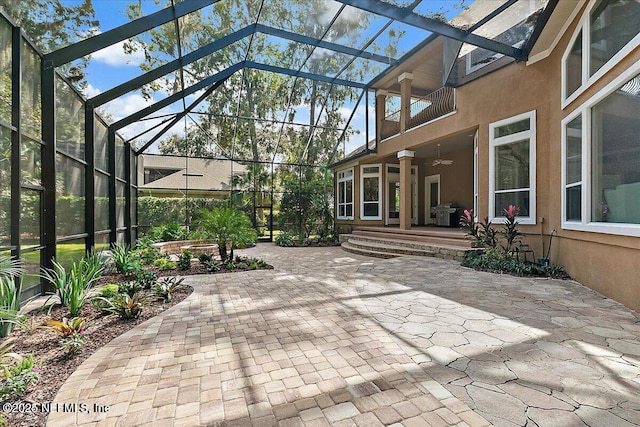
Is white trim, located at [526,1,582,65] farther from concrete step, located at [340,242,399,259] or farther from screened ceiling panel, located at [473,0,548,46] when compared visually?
concrete step, located at [340,242,399,259]

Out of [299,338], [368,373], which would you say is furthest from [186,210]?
[368,373]

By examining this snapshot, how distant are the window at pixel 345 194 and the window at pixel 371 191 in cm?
97

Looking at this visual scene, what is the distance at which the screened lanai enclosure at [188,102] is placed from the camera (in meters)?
4.47

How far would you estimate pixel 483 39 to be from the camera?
21.6 ft

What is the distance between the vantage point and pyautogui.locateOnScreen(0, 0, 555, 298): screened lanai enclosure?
4.47 m

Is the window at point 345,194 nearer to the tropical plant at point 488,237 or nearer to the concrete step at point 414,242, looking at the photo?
the concrete step at point 414,242

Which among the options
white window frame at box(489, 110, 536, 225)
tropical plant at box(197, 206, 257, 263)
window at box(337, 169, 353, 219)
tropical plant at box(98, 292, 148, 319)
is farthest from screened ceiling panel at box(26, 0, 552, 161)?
tropical plant at box(98, 292, 148, 319)

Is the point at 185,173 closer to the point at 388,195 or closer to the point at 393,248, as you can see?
the point at 388,195

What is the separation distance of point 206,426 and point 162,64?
25.2 feet

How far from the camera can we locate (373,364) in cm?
261

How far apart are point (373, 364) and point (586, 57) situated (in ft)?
19.4

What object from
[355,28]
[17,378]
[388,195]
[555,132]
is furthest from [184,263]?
[388,195]

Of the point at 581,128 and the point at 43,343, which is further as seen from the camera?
the point at 581,128

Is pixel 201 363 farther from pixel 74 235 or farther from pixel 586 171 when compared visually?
pixel 586 171
